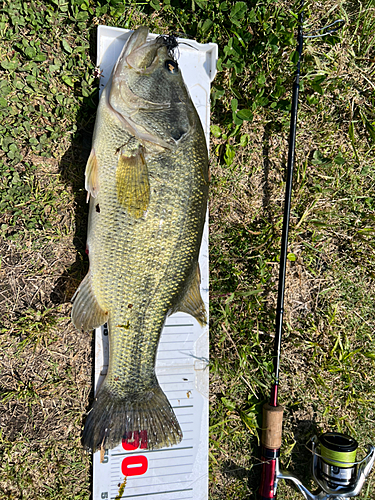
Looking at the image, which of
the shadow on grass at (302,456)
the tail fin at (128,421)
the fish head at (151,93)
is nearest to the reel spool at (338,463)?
the shadow on grass at (302,456)

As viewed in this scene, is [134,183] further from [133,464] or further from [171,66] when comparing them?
[133,464]

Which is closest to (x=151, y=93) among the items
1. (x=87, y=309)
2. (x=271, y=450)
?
(x=87, y=309)

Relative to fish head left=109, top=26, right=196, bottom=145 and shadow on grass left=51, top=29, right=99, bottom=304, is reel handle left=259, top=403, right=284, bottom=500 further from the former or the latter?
fish head left=109, top=26, right=196, bottom=145

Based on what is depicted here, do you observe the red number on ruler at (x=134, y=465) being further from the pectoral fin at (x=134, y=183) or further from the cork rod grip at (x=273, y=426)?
the pectoral fin at (x=134, y=183)

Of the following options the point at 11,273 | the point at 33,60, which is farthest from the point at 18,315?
the point at 33,60

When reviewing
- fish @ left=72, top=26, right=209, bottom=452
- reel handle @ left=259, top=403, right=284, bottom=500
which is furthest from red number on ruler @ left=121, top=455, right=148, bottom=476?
reel handle @ left=259, top=403, right=284, bottom=500

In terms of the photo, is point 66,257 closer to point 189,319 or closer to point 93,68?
point 189,319
